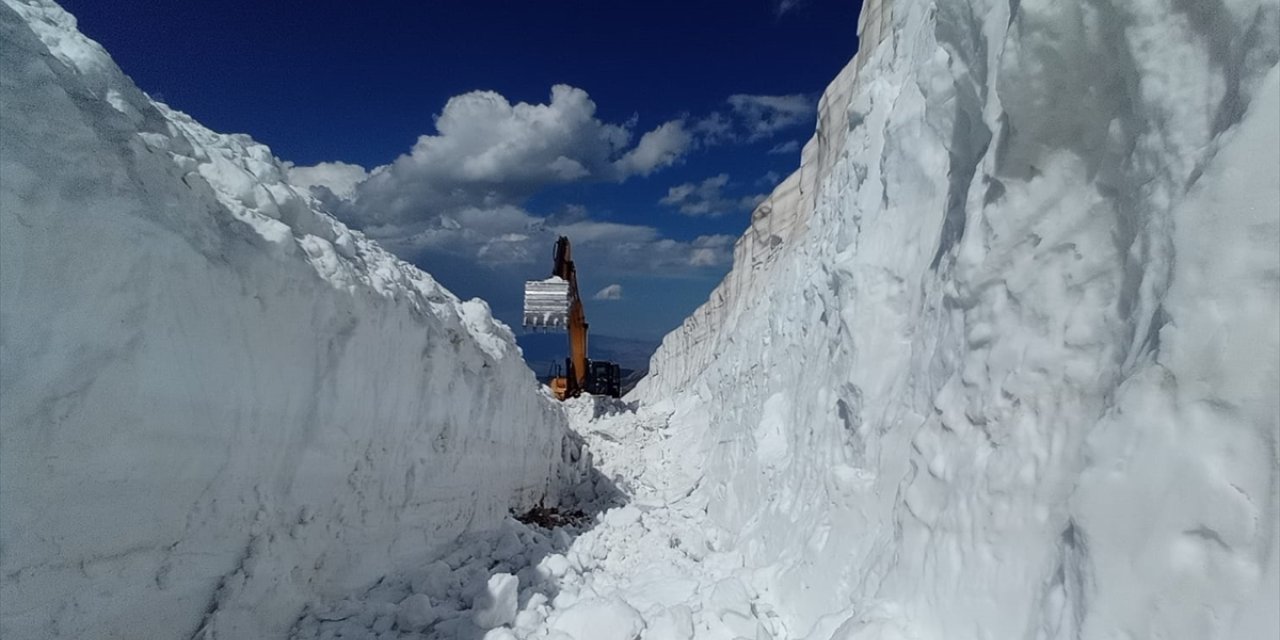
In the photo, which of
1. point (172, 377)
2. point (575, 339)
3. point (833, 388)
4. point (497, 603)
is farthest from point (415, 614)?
point (575, 339)

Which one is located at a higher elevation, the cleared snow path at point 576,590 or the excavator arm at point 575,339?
the excavator arm at point 575,339

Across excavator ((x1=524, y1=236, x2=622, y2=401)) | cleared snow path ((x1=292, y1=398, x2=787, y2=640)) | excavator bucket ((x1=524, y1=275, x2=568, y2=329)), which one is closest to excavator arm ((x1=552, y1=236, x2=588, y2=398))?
excavator ((x1=524, y1=236, x2=622, y2=401))

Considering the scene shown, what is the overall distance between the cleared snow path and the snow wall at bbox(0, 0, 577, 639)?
1.30 ft

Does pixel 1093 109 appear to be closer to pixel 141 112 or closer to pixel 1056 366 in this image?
pixel 1056 366

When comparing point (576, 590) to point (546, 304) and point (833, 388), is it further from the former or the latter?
point (546, 304)

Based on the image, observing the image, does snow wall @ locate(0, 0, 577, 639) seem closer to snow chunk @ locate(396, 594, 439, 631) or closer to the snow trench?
the snow trench

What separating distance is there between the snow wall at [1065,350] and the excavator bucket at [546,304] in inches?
419

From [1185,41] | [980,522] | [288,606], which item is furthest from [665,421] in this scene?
[1185,41]

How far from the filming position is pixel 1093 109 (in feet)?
9.17

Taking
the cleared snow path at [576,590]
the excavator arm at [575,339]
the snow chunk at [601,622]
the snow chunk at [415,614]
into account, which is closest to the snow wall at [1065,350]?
the cleared snow path at [576,590]

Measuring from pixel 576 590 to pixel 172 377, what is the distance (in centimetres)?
360

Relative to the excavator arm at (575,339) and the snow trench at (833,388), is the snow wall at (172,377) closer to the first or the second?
the snow trench at (833,388)

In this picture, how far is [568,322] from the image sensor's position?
16625mm

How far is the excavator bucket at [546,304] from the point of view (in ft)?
51.3
